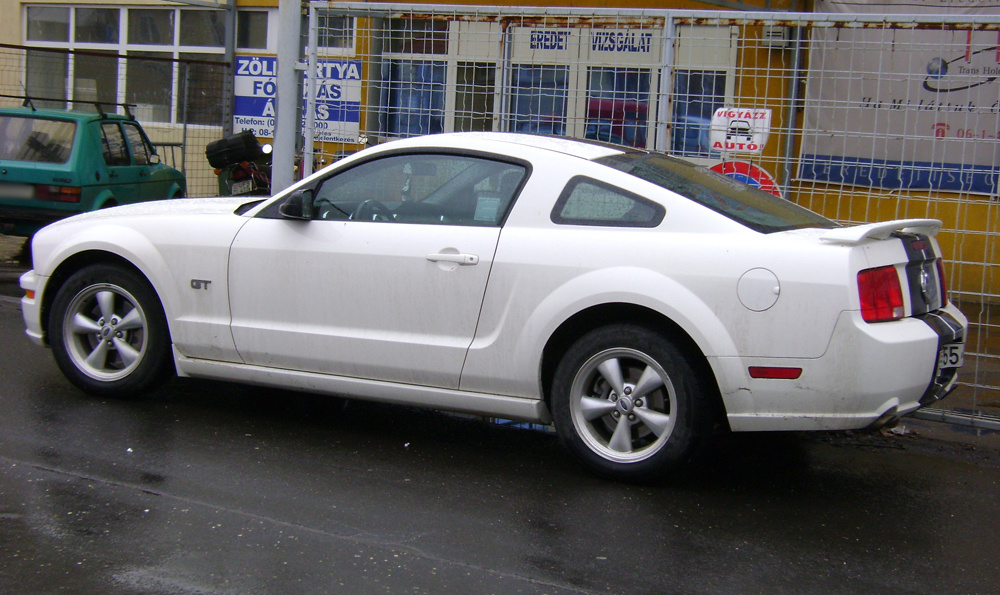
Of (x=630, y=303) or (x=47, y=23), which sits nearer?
(x=630, y=303)

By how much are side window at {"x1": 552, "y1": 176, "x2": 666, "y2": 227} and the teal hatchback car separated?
7021 mm

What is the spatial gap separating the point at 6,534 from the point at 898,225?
147 inches

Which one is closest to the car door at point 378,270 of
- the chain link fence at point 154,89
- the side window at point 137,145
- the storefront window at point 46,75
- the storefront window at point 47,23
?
the side window at point 137,145

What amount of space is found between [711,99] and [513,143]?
6.79 ft

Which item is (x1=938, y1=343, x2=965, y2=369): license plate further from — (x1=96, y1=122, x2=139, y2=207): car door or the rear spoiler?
(x1=96, y1=122, x2=139, y2=207): car door

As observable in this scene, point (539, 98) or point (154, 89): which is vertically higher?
point (154, 89)

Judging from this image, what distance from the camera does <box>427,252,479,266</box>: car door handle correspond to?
15.6 ft

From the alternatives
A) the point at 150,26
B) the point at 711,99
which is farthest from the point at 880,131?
the point at 150,26

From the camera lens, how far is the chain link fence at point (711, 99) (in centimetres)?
636

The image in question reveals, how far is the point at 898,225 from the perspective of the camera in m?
4.44

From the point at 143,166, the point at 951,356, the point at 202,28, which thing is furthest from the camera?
the point at 202,28

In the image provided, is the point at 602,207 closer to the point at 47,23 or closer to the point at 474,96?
the point at 474,96

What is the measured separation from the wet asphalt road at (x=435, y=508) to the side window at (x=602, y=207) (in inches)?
46.2

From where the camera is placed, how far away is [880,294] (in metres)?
4.30
